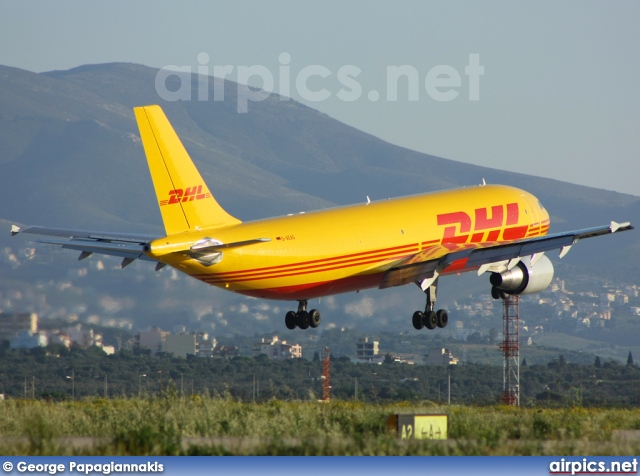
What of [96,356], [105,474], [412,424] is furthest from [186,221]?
[96,356]

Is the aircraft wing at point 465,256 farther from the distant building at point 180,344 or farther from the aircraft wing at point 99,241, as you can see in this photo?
the distant building at point 180,344

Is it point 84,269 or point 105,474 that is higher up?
point 84,269

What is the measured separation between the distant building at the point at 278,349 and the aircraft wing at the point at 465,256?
68421mm

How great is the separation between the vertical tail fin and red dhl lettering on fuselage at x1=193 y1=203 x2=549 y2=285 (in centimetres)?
228

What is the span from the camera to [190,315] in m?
127

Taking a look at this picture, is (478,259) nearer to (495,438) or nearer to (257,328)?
(495,438)

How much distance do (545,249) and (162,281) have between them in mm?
83171

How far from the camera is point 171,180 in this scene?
163ft

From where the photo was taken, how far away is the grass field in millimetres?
30406

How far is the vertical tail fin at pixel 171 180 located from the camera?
49312mm

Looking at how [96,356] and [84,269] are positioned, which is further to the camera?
[84,269]

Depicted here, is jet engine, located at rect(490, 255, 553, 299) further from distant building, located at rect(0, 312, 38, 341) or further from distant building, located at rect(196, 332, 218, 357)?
distant building, located at rect(196, 332, 218, 357)

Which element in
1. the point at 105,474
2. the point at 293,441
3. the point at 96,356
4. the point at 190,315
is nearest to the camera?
the point at 105,474

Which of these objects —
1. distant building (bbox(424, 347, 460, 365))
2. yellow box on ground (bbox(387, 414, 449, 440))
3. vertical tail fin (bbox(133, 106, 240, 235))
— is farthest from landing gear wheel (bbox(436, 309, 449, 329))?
distant building (bbox(424, 347, 460, 365))
